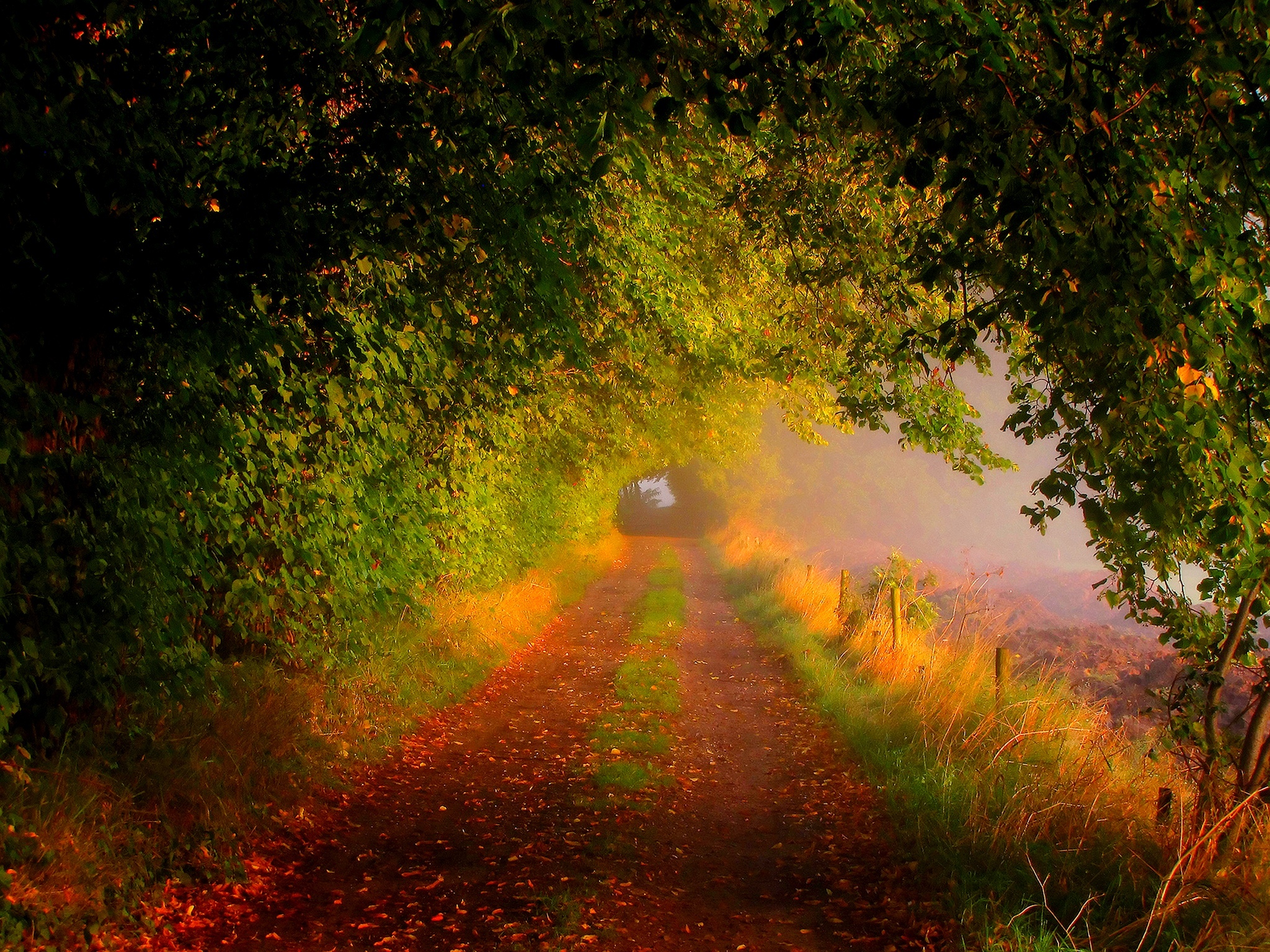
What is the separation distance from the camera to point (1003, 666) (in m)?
9.17

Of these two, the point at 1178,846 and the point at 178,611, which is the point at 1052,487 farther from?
the point at 178,611

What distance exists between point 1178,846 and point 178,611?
6014 mm

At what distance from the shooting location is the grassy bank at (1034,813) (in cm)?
445

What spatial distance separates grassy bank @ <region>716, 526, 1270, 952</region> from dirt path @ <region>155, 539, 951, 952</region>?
1.29 ft

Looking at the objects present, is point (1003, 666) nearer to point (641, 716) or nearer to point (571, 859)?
point (641, 716)

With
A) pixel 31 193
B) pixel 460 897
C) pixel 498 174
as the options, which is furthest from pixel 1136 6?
pixel 460 897

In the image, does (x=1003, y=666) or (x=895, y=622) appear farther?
(x=895, y=622)

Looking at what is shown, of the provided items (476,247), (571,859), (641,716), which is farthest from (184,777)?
(641,716)

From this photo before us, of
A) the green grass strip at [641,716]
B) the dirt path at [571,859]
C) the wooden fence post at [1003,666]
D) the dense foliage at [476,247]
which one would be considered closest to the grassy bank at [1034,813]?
the wooden fence post at [1003,666]

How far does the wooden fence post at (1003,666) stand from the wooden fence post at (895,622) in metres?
2.34

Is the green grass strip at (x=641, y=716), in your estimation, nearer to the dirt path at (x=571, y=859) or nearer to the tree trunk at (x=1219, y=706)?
the dirt path at (x=571, y=859)

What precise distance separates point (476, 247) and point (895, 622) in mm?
9200

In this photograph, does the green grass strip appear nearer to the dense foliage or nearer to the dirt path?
the dirt path

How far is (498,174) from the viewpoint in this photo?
204 inches
